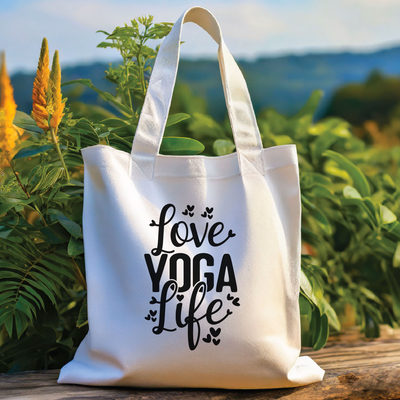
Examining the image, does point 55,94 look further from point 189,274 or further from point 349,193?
point 349,193

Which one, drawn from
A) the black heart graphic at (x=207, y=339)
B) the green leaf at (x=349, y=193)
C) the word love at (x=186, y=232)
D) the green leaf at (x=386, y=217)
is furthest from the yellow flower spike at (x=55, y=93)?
the green leaf at (x=386, y=217)

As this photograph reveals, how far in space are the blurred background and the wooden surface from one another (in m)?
1.20

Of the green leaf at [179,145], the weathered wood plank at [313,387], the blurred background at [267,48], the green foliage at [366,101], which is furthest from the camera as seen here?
the green foliage at [366,101]

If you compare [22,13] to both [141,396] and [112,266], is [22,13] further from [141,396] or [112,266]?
[141,396]

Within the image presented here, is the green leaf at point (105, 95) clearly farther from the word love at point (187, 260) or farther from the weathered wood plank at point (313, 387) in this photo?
the weathered wood plank at point (313, 387)

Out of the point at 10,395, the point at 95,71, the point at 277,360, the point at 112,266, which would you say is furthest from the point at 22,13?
the point at 277,360

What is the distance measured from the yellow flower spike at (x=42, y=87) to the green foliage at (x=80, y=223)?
0.17ft

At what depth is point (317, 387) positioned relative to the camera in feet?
2.15

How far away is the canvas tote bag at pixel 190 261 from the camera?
598mm

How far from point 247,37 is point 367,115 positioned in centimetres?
83

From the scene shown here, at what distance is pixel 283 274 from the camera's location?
66 cm

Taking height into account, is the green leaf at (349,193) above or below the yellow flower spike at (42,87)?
below

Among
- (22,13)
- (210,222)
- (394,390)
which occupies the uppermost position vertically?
(22,13)

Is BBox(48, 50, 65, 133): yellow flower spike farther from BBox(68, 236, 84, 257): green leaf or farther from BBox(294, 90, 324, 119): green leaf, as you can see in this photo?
BBox(294, 90, 324, 119): green leaf
